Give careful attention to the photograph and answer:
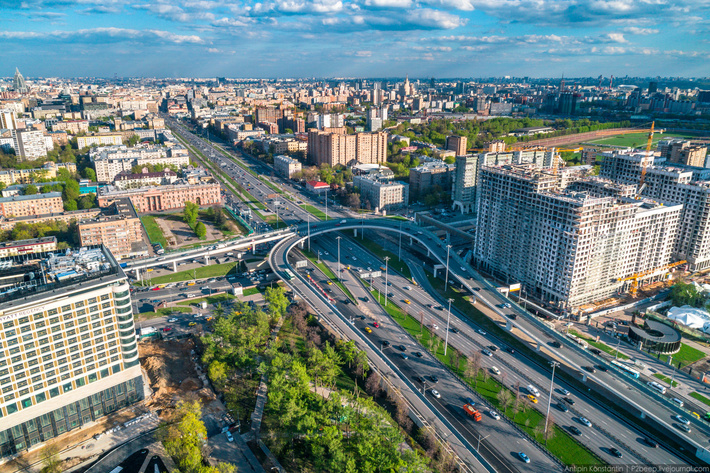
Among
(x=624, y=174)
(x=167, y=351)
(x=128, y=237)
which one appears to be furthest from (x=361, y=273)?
(x=624, y=174)

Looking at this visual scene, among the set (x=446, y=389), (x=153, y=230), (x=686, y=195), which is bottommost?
(x=446, y=389)

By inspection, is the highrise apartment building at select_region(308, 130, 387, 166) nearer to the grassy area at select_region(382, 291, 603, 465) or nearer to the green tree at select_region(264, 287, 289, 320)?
the green tree at select_region(264, 287, 289, 320)

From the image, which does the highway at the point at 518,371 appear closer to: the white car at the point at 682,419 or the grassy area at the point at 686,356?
the white car at the point at 682,419

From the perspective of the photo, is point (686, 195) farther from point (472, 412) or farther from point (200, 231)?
point (200, 231)

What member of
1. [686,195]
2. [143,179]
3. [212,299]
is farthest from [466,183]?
[143,179]

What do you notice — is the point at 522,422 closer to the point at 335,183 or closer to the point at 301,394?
the point at 301,394

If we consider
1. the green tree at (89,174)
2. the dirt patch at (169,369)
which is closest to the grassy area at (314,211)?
the dirt patch at (169,369)

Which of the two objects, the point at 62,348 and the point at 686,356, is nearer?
the point at 62,348

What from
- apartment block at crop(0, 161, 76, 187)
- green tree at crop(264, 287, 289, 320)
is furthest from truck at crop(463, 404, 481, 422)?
apartment block at crop(0, 161, 76, 187)
